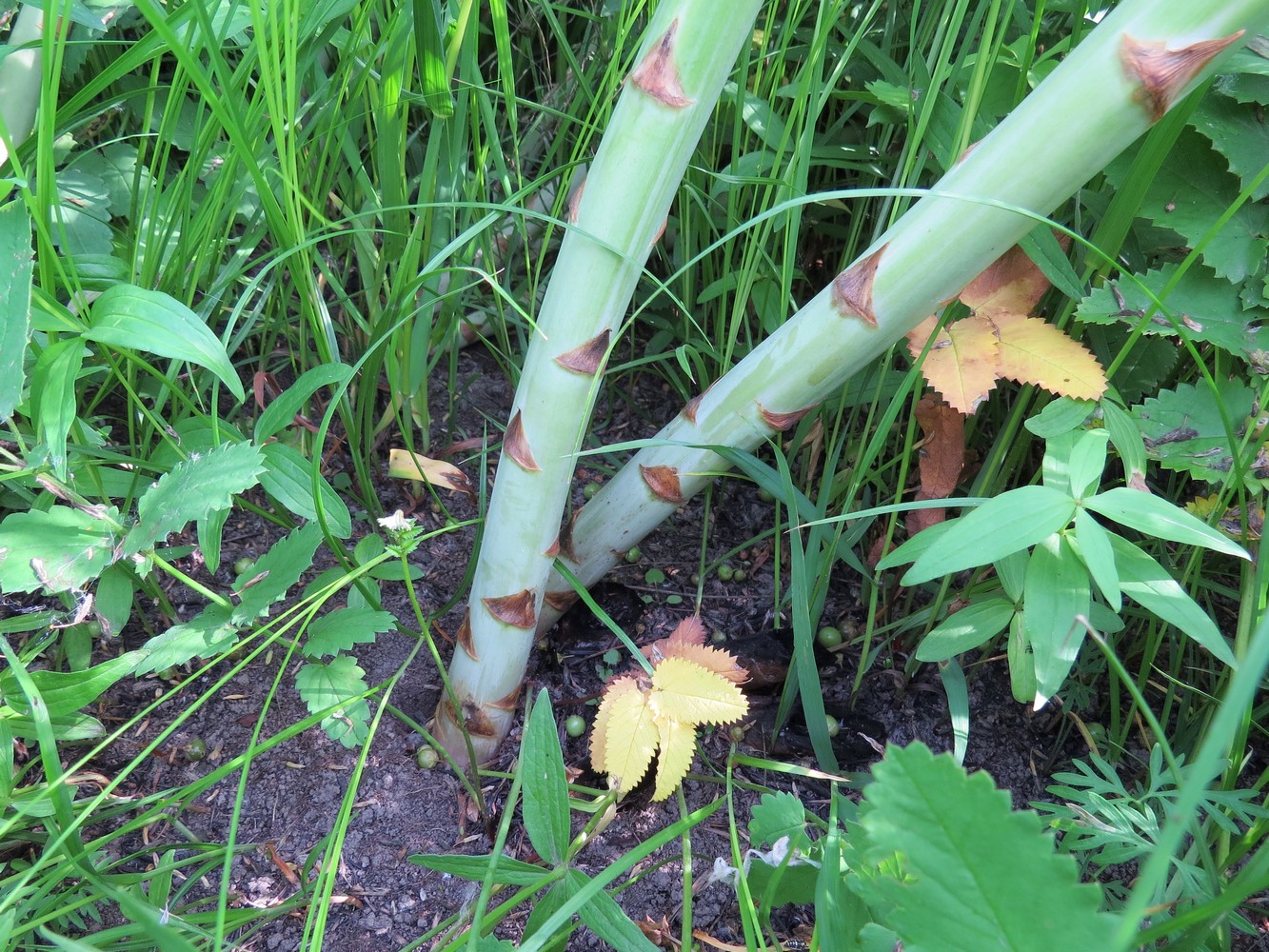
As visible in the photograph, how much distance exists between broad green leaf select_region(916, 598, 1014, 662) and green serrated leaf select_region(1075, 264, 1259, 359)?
289 mm

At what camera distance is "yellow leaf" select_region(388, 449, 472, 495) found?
104 centimetres

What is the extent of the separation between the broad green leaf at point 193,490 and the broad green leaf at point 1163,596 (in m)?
0.72

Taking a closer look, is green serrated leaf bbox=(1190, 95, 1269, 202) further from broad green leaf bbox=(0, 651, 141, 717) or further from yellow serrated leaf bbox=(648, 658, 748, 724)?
broad green leaf bbox=(0, 651, 141, 717)

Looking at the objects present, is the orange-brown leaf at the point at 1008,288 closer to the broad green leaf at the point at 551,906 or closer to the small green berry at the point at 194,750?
the broad green leaf at the point at 551,906

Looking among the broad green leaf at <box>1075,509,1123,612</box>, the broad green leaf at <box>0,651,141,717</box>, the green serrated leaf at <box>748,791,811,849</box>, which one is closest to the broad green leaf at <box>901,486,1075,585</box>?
the broad green leaf at <box>1075,509,1123,612</box>

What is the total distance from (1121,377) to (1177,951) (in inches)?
23.4

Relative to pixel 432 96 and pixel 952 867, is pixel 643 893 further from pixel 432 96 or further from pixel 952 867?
pixel 432 96

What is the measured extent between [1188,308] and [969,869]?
2.21ft

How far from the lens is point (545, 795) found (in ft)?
2.42

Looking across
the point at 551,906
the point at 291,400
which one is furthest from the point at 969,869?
the point at 291,400

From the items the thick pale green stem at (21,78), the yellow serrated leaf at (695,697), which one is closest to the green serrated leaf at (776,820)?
the yellow serrated leaf at (695,697)

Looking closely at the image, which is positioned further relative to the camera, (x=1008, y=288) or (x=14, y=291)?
(x=1008, y=288)

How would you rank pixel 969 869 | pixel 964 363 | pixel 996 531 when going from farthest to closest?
pixel 964 363 < pixel 996 531 < pixel 969 869

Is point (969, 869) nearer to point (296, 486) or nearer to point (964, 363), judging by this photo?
point (964, 363)
